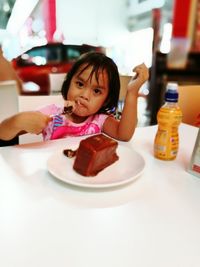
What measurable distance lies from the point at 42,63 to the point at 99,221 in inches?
52.8

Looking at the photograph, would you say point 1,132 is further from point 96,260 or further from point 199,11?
point 199,11

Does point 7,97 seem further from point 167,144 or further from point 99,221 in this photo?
point 99,221

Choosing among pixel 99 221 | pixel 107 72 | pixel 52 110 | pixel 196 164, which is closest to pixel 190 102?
pixel 107 72

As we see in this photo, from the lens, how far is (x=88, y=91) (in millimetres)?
920

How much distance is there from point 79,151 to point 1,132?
33 cm

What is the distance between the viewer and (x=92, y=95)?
0.93m

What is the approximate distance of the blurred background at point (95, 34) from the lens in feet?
4.08

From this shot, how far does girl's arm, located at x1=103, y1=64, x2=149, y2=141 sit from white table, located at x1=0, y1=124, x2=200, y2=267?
22 cm

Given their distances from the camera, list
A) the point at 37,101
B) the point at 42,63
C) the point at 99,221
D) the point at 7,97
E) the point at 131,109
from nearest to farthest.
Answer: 1. the point at 99,221
2. the point at 131,109
3. the point at 37,101
4. the point at 7,97
5. the point at 42,63

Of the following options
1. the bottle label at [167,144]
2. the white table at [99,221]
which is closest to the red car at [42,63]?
the bottle label at [167,144]

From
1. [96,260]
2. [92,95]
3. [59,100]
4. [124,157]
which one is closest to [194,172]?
[124,157]

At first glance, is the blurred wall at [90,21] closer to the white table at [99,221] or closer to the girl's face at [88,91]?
the girl's face at [88,91]

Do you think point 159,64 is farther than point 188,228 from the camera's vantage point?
Yes

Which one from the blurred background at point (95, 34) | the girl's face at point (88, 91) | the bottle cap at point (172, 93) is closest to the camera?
the bottle cap at point (172, 93)
